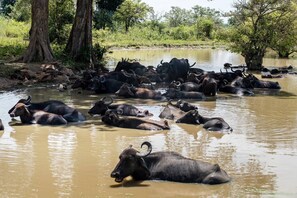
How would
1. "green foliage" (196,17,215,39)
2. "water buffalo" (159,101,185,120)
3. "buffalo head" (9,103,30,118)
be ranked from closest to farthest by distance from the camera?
"buffalo head" (9,103,30,118) < "water buffalo" (159,101,185,120) < "green foliage" (196,17,215,39)

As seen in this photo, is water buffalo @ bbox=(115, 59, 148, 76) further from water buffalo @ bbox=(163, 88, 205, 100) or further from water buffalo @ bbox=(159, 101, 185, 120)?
water buffalo @ bbox=(159, 101, 185, 120)

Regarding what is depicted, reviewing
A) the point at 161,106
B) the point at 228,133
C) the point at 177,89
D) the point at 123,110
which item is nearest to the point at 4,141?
the point at 123,110

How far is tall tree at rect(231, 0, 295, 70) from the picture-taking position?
1028 inches

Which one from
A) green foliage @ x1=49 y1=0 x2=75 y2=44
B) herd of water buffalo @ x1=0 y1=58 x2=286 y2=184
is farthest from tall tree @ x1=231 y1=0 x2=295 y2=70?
green foliage @ x1=49 y1=0 x2=75 y2=44

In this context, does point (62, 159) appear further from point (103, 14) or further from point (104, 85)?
point (103, 14)

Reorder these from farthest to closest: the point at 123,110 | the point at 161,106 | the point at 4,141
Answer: the point at 161,106, the point at 123,110, the point at 4,141

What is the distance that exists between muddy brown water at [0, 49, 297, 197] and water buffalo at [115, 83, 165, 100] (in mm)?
1598

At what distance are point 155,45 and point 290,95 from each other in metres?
35.4

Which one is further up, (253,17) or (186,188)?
(253,17)

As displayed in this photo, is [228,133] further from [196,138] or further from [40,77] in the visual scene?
[40,77]

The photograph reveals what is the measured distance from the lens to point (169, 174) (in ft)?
23.5

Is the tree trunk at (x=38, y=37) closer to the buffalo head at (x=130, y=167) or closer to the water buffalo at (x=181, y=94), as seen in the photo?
the water buffalo at (x=181, y=94)

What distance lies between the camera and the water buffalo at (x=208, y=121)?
10.6 meters

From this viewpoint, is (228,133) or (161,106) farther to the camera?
(161,106)
